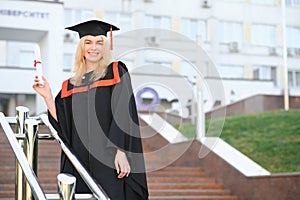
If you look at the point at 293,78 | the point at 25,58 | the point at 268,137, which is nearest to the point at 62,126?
the point at 268,137

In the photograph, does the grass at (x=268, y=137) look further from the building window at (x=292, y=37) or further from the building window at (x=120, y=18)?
the building window at (x=292, y=37)

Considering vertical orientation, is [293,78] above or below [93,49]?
above

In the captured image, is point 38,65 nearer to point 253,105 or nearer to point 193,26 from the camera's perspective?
point 253,105

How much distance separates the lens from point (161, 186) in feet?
28.9


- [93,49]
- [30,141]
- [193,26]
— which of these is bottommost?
[30,141]

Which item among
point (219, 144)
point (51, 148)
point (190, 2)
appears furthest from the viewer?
point (190, 2)

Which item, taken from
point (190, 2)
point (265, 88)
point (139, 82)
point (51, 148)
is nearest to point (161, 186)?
point (51, 148)

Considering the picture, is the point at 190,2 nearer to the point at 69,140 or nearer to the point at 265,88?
the point at 265,88

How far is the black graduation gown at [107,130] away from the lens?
4145 mm

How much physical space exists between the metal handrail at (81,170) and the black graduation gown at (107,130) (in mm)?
168

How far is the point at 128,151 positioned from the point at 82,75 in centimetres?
64

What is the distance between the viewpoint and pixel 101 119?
4.26 m

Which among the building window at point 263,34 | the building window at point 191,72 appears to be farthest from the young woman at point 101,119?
the building window at point 263,34

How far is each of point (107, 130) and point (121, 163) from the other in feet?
0.86
